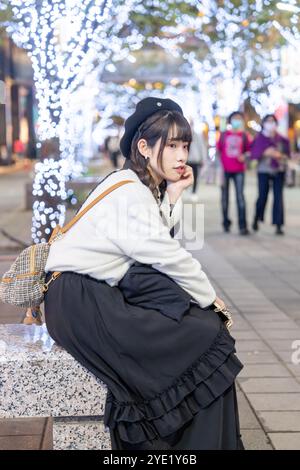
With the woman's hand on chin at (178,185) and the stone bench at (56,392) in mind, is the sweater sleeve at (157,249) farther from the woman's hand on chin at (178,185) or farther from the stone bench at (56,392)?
the stone bench at (56,392)

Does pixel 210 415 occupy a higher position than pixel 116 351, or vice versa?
pixel 116 351

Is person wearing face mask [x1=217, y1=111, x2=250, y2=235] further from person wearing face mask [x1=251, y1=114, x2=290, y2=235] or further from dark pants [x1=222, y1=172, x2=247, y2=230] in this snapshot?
person wearing face mask [x1=251, y1=114, x2=290, y2=235]

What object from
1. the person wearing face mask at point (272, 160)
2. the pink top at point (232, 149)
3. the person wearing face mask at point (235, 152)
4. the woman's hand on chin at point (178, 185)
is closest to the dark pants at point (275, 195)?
the person wearing face mask at point (272, 160)

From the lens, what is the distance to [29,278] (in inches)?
147

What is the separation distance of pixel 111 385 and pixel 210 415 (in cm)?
41

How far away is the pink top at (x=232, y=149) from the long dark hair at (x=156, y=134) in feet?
32.0

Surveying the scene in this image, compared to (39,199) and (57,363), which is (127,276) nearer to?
(57,363)

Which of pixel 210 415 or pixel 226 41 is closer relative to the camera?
pixel 210 415

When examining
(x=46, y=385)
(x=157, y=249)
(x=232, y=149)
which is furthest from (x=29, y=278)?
(x=232, y=149)

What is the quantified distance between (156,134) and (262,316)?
3984 millimetres

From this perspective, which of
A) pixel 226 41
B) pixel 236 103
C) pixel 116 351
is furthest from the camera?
pixel 236 103
